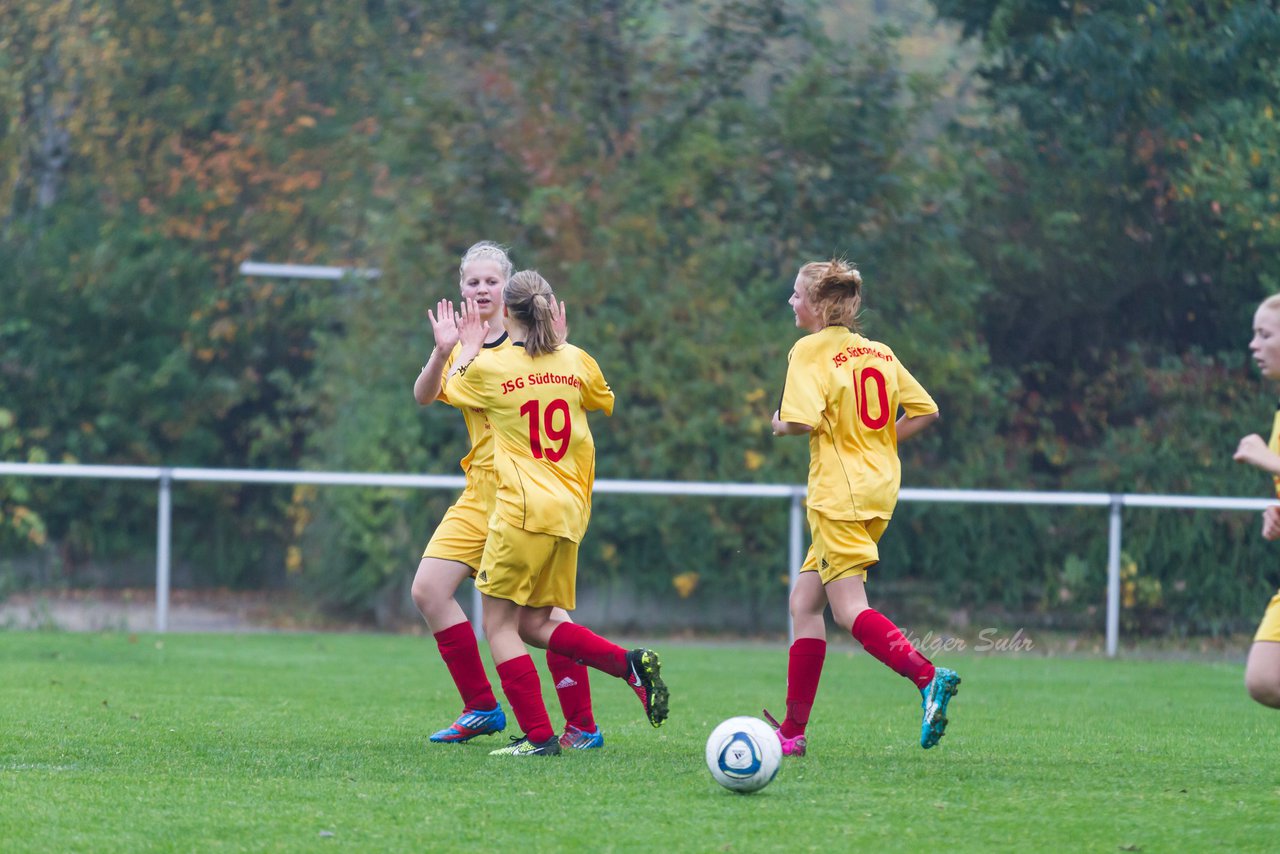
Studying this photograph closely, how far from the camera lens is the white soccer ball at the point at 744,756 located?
511 cm

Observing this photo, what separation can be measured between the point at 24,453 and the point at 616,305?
20.5 ft

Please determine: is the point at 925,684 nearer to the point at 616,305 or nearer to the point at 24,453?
the point at 616,305

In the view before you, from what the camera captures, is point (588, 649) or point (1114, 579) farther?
point (1114, 579)

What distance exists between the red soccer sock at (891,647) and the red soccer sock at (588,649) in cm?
84

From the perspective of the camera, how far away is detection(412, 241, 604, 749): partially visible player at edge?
6.29 meters

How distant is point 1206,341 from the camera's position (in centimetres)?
1445

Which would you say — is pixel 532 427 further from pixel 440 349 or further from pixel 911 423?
pixel 911 423

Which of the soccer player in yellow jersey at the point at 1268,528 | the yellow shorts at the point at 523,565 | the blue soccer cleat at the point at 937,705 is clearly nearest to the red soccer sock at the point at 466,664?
the yellow shorts at the point at 523,565

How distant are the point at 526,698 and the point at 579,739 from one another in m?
0.38

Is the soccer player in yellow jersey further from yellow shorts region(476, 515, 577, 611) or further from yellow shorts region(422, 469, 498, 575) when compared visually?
yellow shorts region(422, 469, 498, 575)

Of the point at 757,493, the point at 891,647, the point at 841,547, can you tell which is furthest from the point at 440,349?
the point at 757,493

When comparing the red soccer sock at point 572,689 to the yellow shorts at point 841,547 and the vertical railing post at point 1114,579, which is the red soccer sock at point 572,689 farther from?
the vertical railing post at point 1114,579

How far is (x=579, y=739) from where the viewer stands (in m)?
6.26

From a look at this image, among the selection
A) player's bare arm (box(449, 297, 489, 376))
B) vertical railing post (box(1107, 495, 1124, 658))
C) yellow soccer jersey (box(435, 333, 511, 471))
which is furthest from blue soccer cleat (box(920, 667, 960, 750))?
vertical railing post (box(1107, 495, 1124, 658))
